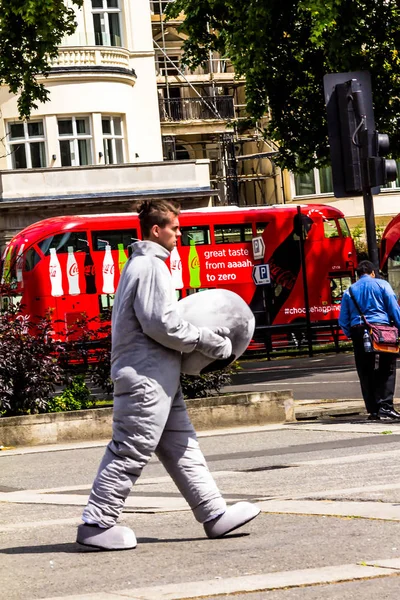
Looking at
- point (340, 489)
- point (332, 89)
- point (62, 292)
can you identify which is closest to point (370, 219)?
point (332, 89)

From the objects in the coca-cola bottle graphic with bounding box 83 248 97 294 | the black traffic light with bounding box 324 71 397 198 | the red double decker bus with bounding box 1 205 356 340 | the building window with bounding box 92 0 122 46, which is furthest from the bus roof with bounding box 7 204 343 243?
the black traffic light with bounding box 324 71 397 198

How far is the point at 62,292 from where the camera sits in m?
36.5

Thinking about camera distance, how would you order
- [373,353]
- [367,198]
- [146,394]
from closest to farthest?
[146,394], [367,198], [373,353]

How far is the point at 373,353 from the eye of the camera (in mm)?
15656

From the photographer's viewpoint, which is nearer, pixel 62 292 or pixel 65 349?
pixel 65 349

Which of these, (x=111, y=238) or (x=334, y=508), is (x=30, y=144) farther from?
(x=334, y=508)

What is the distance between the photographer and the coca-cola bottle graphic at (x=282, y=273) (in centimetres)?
3972

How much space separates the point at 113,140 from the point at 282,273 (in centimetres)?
985

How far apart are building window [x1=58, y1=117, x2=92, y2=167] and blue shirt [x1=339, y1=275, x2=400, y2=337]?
3066cm

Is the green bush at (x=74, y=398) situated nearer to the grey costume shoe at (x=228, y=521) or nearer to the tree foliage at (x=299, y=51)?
the grey costume shoe at (x=228, y=521)

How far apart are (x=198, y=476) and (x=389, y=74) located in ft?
84.9

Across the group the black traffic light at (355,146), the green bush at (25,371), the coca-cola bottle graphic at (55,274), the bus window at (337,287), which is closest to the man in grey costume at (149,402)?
the black traffic light at (355,146)

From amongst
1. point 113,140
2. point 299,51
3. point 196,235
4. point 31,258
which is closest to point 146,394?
point 299,51

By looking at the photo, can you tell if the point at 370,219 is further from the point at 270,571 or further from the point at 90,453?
the point at 270,571
